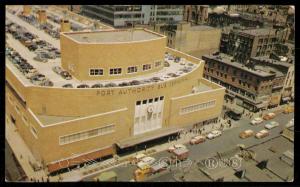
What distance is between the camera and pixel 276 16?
137875 mm

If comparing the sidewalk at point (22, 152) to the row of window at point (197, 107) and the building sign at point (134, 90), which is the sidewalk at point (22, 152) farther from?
the row of window at point (197, 107)

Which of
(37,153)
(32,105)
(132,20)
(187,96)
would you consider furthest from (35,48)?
(132,20)

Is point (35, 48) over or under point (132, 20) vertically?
under

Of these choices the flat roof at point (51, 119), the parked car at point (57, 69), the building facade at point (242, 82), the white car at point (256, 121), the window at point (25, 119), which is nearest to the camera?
the flat roof at point (51, 119)

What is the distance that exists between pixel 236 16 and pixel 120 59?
85633 millimetres

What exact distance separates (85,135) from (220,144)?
29030 mm

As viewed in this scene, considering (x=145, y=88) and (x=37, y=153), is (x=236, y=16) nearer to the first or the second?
(x=145, y=88)

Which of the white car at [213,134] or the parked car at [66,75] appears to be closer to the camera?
the parked car at [66,75]

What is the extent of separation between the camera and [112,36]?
2822 inches

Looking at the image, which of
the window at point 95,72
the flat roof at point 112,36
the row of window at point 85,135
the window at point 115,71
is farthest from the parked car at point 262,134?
the window at point 95,72

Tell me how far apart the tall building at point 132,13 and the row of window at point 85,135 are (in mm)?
80716

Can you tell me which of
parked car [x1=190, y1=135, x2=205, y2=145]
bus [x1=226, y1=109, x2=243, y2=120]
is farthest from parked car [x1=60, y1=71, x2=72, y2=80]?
bus [x1=226, y1=109, x2=243, y2=120]

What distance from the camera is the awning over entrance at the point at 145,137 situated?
5995 centimetres

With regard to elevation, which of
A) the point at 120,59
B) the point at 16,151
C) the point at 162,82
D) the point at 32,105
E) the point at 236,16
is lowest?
the point at 16,151
